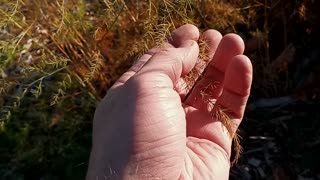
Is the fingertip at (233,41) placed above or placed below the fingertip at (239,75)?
above

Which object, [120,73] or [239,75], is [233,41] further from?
[120,73]

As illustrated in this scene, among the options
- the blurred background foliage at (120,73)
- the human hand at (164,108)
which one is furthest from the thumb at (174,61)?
the blurred background foliage at (120,73)

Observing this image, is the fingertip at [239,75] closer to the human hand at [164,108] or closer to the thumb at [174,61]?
the human hand at [164,108]

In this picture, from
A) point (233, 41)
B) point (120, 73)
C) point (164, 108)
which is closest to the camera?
point (164, 108)

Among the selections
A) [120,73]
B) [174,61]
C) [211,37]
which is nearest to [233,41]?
[211,37]

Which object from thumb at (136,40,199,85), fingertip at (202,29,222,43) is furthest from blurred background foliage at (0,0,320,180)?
thumb at (136,40,199,85)
